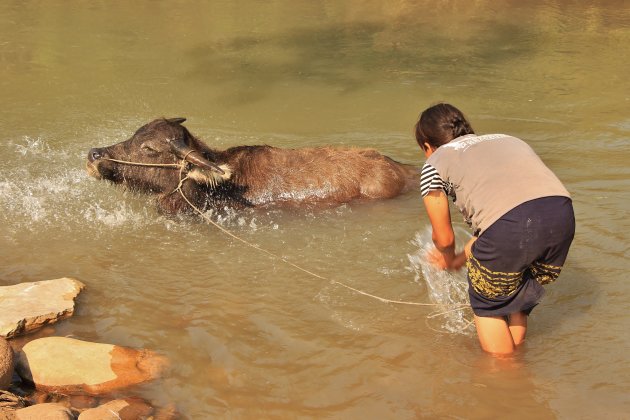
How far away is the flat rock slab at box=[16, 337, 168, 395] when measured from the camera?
466 centimetres

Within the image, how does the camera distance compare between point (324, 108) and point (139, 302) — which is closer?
point (139, 302)

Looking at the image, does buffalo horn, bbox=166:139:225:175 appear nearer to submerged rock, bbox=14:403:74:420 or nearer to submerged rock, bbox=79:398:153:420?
submerged rock, bbox=79:398:153:420

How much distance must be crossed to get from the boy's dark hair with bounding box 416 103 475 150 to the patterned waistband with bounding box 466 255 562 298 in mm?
821

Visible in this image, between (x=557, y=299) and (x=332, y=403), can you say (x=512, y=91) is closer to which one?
(x=557, y=299)

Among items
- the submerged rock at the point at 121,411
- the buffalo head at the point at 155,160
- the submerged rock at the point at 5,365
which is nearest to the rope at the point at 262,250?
the buffalo head at the point at 155,160

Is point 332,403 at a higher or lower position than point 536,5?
lower

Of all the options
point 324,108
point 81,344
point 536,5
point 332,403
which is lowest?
point 332,403

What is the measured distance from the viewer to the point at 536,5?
17828 mm

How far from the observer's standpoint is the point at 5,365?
441cm

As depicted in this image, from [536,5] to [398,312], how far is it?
14750mm

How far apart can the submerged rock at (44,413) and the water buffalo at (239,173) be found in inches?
136

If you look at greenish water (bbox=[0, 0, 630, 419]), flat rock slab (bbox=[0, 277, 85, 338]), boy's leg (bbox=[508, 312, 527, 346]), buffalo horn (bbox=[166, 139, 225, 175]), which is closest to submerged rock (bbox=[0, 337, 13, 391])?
flat rock slab (bbox=[0, 277, 85, 338])

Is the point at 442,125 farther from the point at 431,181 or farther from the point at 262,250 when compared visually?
the point at 262,250

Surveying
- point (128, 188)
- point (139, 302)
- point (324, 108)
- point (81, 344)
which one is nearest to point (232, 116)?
point (324, 108)
